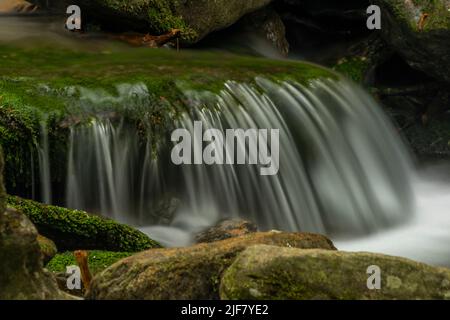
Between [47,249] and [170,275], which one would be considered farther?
[47,249]

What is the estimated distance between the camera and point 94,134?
309 inches

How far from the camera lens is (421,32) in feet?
36.8

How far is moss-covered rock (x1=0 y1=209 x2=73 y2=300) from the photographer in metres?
3.61

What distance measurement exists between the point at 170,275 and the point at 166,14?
8.23m

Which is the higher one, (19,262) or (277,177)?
(19,262)

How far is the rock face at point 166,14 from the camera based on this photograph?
1117cm

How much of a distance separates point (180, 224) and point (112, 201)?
2.61 ft

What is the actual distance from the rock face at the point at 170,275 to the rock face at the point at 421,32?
800cm

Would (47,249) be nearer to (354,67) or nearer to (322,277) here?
(322,277)

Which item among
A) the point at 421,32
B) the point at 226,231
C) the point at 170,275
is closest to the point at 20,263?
the point at 170,275

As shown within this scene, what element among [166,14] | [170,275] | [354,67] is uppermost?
[166,14]
